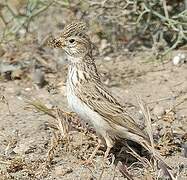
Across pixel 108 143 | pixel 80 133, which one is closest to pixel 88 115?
pixel 108 143

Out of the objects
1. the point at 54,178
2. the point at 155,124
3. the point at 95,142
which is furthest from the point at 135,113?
the point at 54,178

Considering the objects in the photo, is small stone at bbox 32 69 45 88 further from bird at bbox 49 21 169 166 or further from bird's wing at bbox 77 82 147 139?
bird's wing at bbox 77 82 147 139

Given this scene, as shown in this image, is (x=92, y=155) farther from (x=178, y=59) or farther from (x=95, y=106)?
(x=178, y=59)

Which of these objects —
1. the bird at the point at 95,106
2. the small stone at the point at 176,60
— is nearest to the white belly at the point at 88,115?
the bird at the point at 95,106

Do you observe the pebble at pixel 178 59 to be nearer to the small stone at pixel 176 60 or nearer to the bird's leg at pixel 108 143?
the small stone at pixel 176 60

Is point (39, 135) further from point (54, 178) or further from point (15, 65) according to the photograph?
point (15, 65)

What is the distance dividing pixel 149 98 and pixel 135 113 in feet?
1.37

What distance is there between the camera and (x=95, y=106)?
5.64m

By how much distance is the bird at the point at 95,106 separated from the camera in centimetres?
562

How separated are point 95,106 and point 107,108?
0.10 m

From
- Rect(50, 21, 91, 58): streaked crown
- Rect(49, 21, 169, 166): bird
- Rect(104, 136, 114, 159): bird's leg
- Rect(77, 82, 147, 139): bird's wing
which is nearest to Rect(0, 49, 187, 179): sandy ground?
Rect(104, 136, 114, 159): bird's leg

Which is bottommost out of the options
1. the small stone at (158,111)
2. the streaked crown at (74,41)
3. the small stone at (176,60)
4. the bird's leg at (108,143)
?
the small stone at (158,111)

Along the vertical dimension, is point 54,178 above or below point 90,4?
below

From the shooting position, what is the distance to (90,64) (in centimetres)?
596
